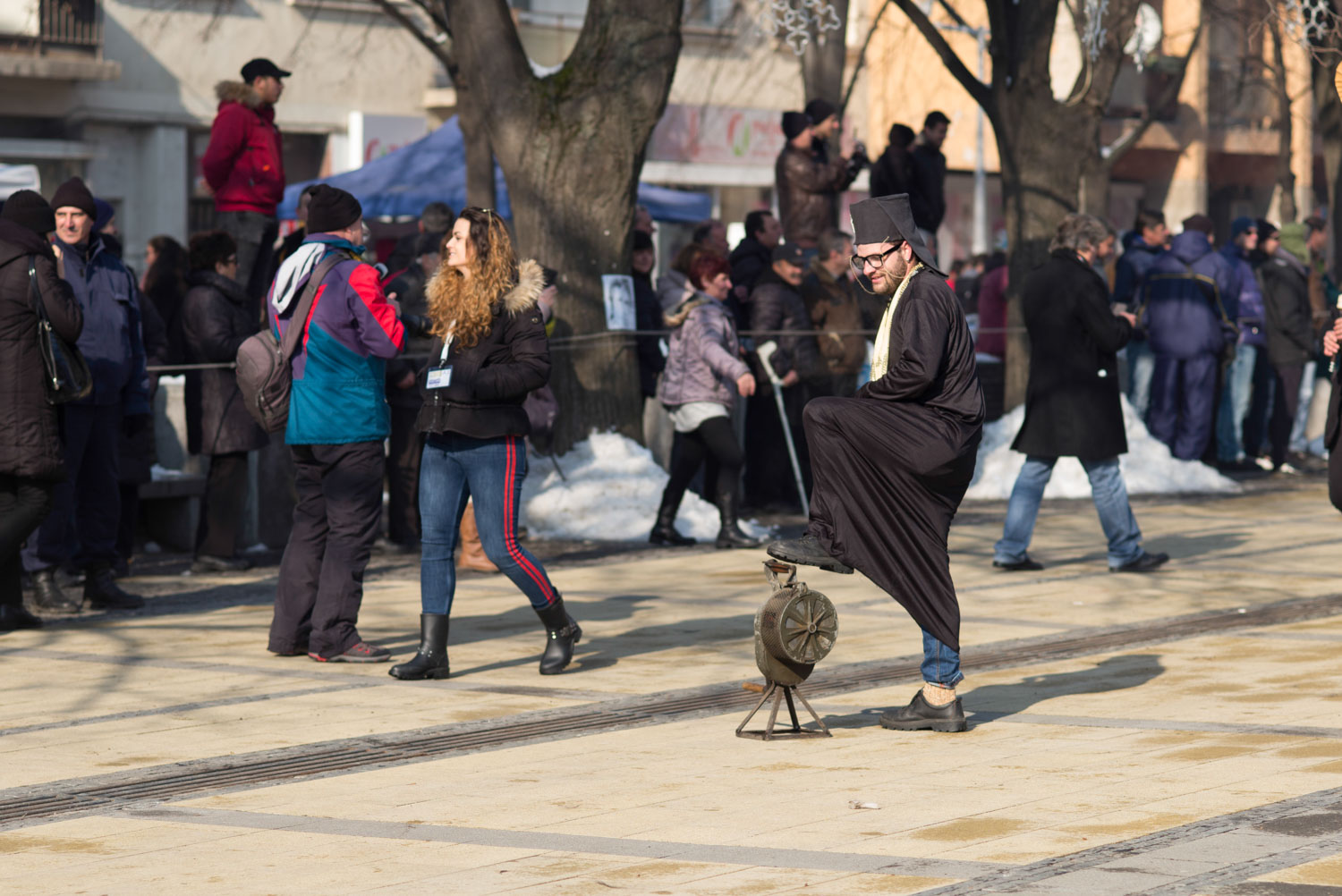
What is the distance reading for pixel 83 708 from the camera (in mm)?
8172

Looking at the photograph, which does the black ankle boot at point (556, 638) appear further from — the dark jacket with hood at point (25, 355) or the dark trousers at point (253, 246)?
the dark trousers at point (253, 246)

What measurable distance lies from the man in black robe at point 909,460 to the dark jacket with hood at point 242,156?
728 cm

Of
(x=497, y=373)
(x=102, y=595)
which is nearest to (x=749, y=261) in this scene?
(x=102, y=595)

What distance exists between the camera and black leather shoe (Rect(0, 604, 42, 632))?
33.5 feet

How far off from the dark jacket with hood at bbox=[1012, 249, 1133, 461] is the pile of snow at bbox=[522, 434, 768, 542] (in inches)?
93.6

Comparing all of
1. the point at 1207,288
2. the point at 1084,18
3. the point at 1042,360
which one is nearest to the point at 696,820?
the point at 1042,360

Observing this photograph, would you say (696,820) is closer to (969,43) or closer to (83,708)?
(83,708)

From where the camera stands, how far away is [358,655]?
928 centimetres

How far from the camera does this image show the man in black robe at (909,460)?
7355 mm

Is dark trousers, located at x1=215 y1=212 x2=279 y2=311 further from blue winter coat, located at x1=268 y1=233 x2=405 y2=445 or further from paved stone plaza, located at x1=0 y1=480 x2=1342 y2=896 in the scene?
blue winter coat, located at x1=268 y1=233 x2=405 y2=445

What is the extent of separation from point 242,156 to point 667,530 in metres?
3.63

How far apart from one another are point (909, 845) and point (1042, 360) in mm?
6507

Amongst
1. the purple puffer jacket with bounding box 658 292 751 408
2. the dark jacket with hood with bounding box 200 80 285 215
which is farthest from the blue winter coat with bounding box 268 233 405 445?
the dark jacket with hood with bounding box 200 80 285 215

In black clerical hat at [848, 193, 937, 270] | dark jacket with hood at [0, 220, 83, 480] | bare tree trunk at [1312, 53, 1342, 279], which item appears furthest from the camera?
bare tree trunk at [1312, 53, 1342, 279]
